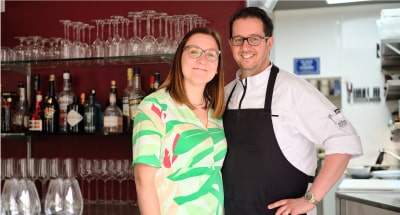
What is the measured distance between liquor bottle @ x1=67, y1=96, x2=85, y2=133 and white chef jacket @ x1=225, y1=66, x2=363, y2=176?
4.27ft

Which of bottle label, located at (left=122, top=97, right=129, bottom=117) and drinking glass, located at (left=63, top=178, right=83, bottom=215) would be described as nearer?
drinking glass, located at (left=63, top=178, right=83, bottom=215)

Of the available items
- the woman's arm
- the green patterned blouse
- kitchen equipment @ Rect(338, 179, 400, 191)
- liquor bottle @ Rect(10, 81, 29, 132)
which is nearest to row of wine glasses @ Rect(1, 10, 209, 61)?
liquor bottle @ Rect(10, 81, 29, 132)

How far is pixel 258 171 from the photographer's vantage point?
1988 mm

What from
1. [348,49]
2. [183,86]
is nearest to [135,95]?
[183,86]

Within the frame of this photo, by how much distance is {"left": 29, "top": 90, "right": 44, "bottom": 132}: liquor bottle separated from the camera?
3.04 meters

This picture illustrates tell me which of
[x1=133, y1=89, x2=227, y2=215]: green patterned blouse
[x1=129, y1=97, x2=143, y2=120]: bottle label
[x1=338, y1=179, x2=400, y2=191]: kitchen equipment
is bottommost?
[x1=338, y1=179, x2=400, y2=191]: kitchen equipment

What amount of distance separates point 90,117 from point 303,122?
146 cm

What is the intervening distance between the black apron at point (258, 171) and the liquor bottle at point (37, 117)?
57.7 inches

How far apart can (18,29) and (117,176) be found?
1229mm

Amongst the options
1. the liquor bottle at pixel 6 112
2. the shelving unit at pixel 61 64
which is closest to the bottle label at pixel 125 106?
the shelving unit at pixel 61 64

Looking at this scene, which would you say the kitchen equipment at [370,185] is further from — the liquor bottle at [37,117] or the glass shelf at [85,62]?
the liquor bottle at [37,117]

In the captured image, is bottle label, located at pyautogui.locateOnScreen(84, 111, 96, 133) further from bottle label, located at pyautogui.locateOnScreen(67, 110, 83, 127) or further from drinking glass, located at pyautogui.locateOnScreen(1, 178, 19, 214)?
drinking glass, located at pyautogui.locateOnScreen(1, 178, 19, 214)

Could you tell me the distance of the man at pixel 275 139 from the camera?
1932 millimetres

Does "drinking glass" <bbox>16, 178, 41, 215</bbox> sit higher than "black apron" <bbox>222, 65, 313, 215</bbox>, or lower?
lower
